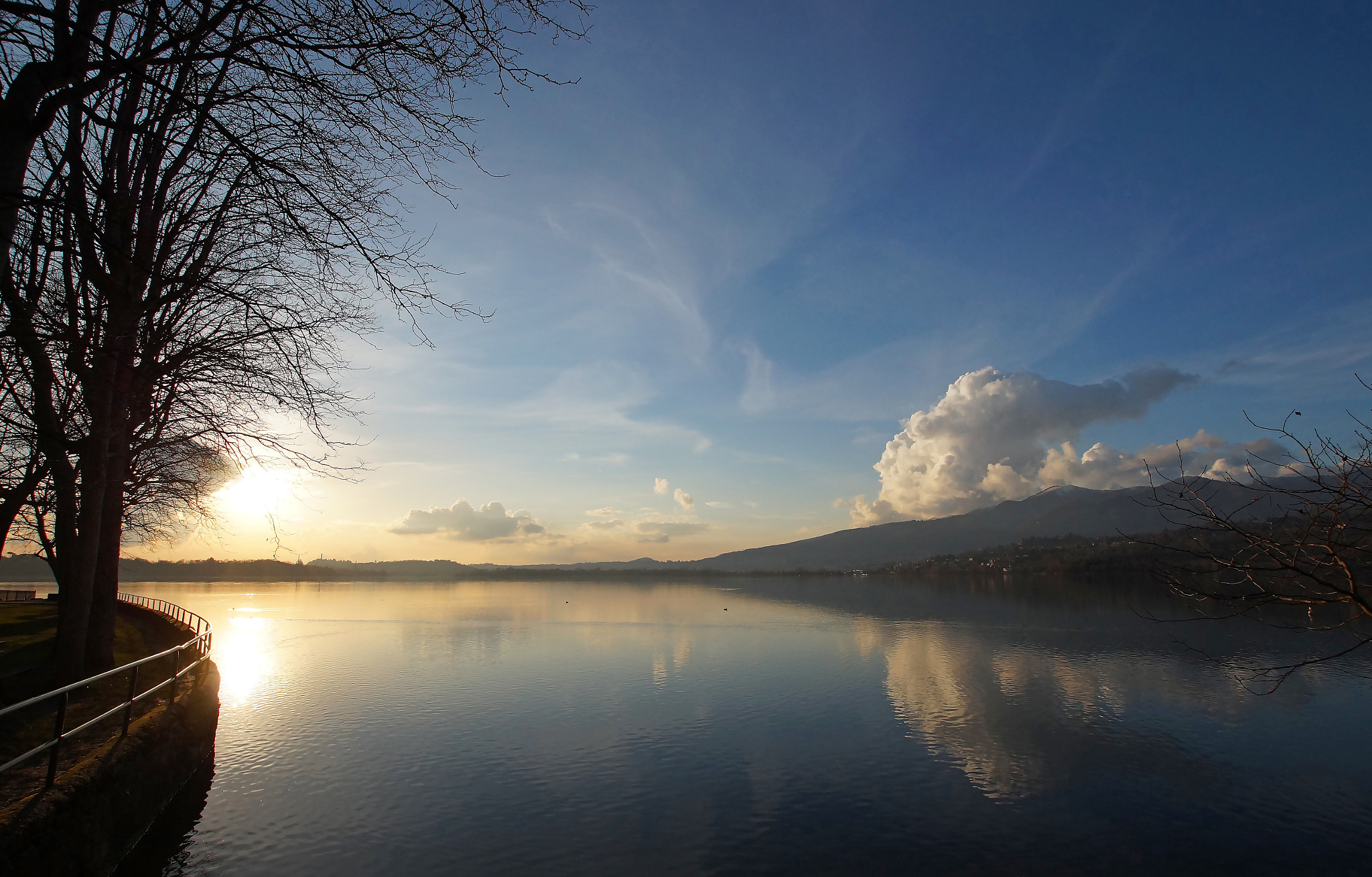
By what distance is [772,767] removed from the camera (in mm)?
20281

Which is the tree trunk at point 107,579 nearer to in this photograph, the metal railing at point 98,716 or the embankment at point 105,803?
the metal railing at point 98,716

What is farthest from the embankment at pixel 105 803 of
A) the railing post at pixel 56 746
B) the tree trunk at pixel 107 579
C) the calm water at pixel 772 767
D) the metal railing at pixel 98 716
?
the tree trunk at pixel 107 579

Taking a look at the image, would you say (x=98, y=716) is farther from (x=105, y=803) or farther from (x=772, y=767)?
(x=772, y=767)

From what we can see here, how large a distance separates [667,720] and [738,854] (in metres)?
12.1

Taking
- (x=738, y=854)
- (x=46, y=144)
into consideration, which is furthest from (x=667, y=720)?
(x=46, y=144)

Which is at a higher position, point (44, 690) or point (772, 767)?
point (44, 690)

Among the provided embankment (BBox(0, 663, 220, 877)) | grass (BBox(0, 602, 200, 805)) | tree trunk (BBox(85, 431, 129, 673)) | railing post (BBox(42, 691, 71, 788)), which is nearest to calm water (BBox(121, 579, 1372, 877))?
embankment (BBox(0, 663, 220, 877))

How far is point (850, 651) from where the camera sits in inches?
1853

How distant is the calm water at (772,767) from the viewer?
48.3 feet

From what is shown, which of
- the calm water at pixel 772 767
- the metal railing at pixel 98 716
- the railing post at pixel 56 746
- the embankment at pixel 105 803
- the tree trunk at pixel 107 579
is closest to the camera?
the metal railing at pixel 98 716

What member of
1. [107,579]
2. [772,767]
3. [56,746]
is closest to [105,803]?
[56,746]

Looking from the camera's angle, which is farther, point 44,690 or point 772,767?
point 772,767

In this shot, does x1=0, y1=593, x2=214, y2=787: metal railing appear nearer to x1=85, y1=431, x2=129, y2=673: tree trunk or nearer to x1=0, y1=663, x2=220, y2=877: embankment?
x1=0, y1=663, x2=220, y2=877: embankment

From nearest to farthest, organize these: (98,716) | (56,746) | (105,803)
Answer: (56,746) < (105,803) < (98,716)
